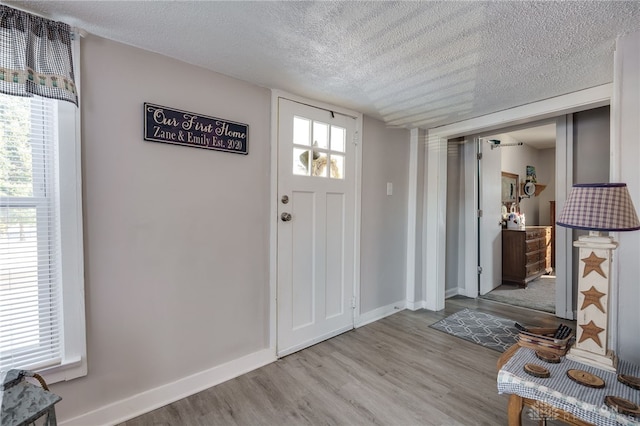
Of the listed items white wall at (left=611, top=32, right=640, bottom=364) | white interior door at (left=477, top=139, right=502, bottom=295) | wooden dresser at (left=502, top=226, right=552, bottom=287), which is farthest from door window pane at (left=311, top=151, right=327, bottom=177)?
wooden dresser at (left=502, top=226, right=552, bottom=287)

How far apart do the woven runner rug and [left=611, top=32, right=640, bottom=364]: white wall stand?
986 mm

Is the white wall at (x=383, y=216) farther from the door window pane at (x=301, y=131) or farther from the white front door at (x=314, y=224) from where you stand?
the door window pane at (x=301, y=131)

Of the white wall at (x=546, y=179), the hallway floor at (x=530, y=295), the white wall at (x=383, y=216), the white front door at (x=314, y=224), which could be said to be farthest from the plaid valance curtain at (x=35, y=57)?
the white wall at (x=546, y=179)

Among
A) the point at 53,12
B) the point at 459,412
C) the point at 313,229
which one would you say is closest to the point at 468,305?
the point at 459,412

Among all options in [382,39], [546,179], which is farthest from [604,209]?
[546,179]

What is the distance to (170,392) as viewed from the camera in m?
1.74

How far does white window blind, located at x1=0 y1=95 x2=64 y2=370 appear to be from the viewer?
1.30m

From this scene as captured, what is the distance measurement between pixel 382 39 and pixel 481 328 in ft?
8.54

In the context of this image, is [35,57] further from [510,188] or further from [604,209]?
[510,188]

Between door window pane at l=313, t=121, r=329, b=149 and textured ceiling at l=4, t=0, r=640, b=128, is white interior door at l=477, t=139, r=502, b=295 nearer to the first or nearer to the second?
textured ceiling at l=4, t=0, r=640, b=128

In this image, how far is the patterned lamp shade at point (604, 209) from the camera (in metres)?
1.18

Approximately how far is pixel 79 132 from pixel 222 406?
64.7 inches

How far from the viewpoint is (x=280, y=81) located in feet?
6.60

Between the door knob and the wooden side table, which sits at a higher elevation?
the door knob
